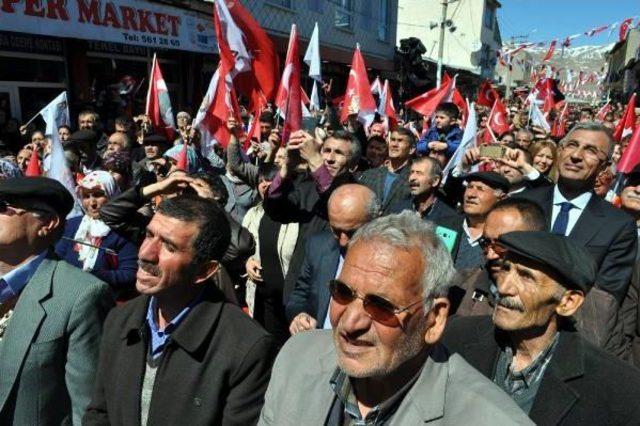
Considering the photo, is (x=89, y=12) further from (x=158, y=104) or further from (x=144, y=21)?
(x=158, y=104)

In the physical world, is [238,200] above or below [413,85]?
below

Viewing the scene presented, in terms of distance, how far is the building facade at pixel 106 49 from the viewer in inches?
355

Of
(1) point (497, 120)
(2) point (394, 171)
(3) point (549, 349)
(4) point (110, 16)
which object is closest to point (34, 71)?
(4) point (110, 16)

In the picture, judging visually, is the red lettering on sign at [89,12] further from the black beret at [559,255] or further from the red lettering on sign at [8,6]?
the black beret at [559,255]

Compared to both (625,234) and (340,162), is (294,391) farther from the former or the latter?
(340,162)

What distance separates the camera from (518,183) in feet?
14.0

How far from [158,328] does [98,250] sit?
4.26 ft

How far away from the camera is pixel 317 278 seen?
301cm

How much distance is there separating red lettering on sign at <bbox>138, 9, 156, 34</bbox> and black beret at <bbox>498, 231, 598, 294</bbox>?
10.6m

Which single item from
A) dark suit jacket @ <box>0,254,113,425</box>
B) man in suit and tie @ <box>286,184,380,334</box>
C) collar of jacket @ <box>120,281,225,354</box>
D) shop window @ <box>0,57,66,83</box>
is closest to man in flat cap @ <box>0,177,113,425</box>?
dark suit jacket @ <box>0,254,113,425</box>

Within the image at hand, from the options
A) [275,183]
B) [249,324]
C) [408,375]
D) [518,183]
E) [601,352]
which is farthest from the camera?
[518,183]

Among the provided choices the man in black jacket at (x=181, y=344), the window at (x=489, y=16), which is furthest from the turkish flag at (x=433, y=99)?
the window at (x=489, y=16)

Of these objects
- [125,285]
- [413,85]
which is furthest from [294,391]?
[413,85]

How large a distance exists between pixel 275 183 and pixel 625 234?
2.25 metres
